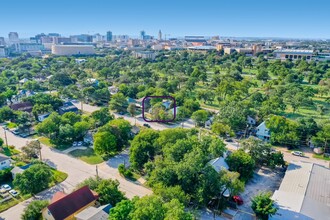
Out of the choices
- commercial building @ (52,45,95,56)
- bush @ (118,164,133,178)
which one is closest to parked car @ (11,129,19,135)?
bush @ (118,164,133,178)

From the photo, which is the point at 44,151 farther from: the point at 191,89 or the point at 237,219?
the point at 191,89

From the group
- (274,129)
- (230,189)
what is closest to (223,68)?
(274,129)

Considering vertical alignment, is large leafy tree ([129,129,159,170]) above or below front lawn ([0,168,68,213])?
above

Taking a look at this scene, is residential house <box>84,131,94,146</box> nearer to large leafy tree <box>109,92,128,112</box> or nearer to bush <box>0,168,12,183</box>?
bush <box>0,168,12,183</box>

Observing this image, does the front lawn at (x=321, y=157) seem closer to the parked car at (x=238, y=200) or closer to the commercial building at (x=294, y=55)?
the parked car at (x=238, y=200)

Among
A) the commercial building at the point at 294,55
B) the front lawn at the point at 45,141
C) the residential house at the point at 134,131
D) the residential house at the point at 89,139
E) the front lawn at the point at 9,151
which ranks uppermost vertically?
the commercial building at the point at 294,55

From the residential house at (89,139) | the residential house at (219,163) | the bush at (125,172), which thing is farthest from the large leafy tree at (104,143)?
the residential house at (219,163)

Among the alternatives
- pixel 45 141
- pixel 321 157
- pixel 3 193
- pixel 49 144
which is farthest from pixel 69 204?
pixel 321 157
